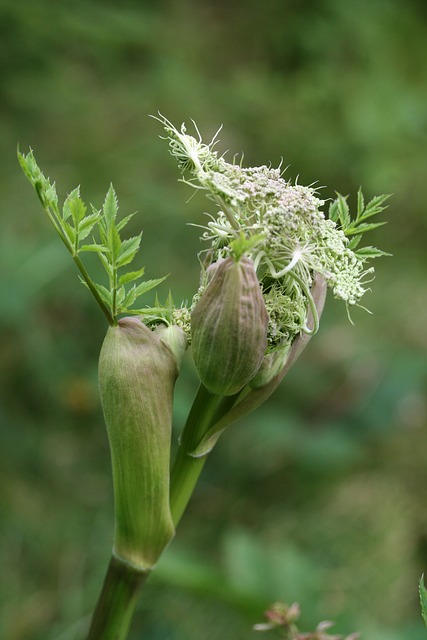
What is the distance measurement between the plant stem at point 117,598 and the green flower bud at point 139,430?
0.01 meters

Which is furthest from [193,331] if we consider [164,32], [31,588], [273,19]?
[273,19]

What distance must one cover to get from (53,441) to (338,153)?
1706 mm

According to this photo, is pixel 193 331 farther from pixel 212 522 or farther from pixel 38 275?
pixel 212 522

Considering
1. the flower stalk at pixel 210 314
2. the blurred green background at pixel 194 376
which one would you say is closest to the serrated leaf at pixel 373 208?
the flower stalk at pixel 210 314

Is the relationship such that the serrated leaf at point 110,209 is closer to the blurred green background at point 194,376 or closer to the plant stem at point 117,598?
the plant stem at point 117,598

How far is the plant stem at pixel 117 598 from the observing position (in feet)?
2.37

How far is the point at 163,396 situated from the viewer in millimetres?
654

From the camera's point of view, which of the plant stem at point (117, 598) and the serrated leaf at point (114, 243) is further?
the plant stem at point (117, 598)

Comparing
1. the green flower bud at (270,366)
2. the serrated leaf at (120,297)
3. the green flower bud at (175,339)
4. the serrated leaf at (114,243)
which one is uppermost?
the serrated leaf at (114,243)

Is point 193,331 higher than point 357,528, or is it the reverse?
point 193,331

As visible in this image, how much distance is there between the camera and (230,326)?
1.92 feet

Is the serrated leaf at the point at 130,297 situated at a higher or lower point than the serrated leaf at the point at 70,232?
lower

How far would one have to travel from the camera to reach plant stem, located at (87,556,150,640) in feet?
2.37

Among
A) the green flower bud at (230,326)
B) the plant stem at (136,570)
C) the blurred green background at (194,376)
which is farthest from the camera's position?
the blurred green background at (194,376)
